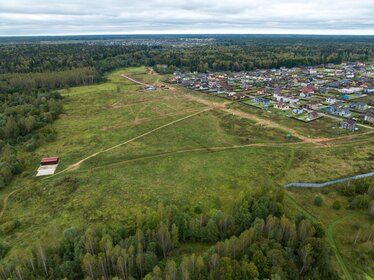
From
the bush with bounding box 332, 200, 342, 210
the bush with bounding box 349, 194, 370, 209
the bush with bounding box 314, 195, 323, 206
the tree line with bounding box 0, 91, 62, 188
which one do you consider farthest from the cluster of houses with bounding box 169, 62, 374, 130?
the tree line with bounding box 0, 91, 62, 188

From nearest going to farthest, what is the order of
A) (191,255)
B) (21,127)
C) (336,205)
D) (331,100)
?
1. (191,255)
2. (336,205)
3. (21,127)
4. (331,100)

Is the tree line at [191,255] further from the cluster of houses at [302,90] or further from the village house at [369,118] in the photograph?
the village house at [369,118]

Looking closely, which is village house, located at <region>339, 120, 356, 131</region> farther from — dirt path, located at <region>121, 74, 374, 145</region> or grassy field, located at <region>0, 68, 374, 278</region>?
dirt path, located at <region>121, 74, 374, 145</region>

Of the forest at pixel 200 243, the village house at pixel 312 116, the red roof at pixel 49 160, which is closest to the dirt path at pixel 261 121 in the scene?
the village house at pixel 312 116

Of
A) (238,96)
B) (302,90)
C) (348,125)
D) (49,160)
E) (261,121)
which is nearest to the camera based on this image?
(49,160)

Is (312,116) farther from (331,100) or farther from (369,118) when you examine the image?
(331,100)

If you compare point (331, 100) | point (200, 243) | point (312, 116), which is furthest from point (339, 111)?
point (200, 243)

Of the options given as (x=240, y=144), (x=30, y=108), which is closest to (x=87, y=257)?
(x=240, y=144)
